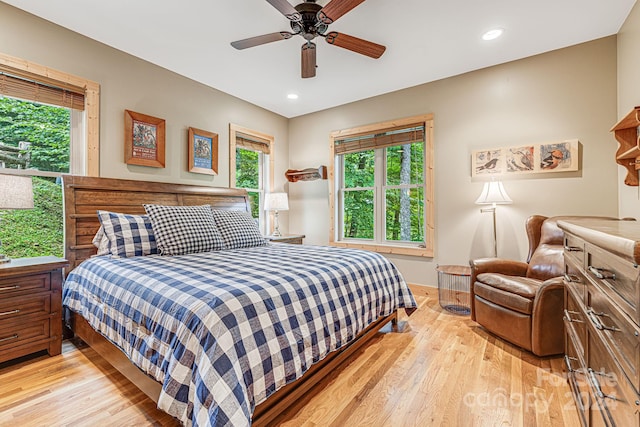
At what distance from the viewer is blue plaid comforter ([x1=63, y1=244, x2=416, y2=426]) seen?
1.20m

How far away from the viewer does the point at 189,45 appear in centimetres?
286

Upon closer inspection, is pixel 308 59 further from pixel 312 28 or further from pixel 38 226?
pixel 38 226

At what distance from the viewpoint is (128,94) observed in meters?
2.99

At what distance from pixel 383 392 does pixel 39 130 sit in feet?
11.3

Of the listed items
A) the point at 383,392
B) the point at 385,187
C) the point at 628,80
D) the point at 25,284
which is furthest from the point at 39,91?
the point at 628,80

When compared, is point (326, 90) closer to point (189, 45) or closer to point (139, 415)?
point (189, 45)

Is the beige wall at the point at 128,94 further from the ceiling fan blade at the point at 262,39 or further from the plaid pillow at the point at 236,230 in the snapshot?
the ceiling fan blade at the point at 262,39

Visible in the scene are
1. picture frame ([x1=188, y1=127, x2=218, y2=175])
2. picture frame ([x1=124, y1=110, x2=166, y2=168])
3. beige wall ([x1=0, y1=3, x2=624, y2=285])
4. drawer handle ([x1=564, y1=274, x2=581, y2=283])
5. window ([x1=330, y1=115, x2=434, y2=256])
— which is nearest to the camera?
drawer handle ([x1=564, y1=274, x2=581, y2=283])

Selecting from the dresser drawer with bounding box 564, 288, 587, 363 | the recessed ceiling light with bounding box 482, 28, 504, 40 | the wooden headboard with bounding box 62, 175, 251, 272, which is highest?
the recessed ceiling light with bounding box 482, 28, 504, 40

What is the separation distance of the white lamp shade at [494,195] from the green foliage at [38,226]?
4060 millimetres

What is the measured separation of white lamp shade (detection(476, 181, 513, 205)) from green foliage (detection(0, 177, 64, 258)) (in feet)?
13.3

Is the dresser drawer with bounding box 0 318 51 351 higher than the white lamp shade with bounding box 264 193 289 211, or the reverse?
the white lamp shade with bounding box 264 193 289 211

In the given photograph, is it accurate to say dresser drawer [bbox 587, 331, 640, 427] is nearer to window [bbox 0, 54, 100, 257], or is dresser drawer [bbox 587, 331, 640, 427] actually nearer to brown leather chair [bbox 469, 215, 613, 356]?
brown leather chair [bbox 469, 215, 613, 356]

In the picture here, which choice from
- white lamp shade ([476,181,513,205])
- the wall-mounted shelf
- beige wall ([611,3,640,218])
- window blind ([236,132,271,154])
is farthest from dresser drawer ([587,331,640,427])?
window blind ([236,132,271,154])
